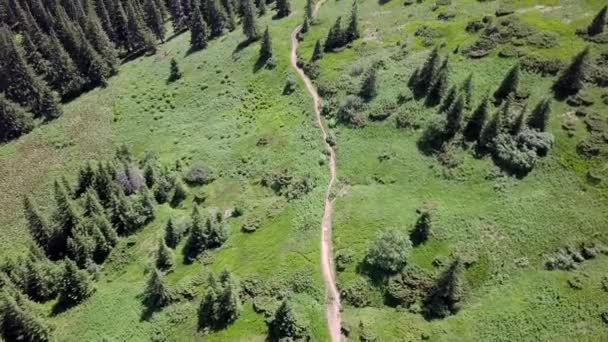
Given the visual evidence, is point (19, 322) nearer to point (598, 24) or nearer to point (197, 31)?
point (197, 31)

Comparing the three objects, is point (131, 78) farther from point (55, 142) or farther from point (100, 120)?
point (55, 142)

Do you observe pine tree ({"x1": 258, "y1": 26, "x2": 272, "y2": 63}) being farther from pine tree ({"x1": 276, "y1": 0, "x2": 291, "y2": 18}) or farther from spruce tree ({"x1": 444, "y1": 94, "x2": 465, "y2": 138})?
spruce tree ({"x1": 444, "y1": 94, "x2": 465, "y2": 138})

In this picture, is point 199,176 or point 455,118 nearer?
point 455,118

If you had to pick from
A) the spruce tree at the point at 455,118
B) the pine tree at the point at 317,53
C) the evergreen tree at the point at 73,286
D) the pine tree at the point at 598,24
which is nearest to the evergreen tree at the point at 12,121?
the evergreen tree at the point at 73,286

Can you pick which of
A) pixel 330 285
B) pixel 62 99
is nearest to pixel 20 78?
pixel 62 99

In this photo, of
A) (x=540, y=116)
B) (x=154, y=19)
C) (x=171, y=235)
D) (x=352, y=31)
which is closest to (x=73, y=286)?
(x=171, y=235)

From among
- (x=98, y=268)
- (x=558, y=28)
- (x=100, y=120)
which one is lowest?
(x=98, y=268)
